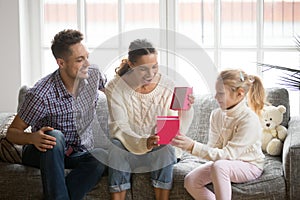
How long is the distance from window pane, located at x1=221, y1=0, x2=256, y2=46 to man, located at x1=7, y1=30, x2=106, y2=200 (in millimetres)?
1215

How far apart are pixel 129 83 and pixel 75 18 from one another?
1399mm

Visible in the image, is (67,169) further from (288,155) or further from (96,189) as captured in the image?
(288,155)

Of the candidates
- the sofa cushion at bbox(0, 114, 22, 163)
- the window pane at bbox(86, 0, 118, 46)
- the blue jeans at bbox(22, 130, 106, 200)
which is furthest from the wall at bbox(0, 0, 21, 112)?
the blue jeans at bbox(22, 130, 106, 200)

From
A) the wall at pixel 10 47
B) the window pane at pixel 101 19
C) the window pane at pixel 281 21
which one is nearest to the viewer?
the window pane at pixel 281 21

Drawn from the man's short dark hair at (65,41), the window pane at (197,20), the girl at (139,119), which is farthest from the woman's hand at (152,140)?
the window pane at (197,20)

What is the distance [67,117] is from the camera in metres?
3.23

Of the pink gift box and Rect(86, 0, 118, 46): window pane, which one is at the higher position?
Rect(86, 0, 118, 46): window pane

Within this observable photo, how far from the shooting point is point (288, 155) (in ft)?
10.2

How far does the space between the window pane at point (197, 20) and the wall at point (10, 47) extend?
109cm

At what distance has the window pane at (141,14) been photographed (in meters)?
4.26

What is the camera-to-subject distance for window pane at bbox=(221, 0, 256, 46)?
4.14 metres

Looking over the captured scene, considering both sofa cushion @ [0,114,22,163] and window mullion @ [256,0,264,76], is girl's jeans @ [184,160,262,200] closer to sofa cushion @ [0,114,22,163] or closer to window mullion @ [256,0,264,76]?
sofa cushion @ [0,114,22,163]

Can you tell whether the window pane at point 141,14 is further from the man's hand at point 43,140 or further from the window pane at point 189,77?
the man's hand at point 43,140

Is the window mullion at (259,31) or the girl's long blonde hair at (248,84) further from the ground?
the window mullion at (259,31)
